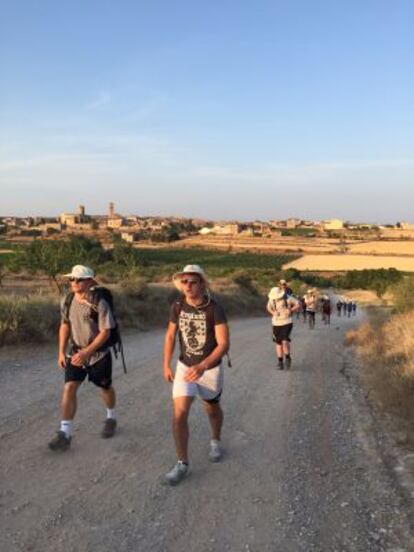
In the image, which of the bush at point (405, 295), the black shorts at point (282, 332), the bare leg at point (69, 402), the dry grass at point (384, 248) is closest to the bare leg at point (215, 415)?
the bare leg at point (69, 402)

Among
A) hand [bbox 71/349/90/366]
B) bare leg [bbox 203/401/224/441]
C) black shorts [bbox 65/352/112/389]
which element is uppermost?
hand [bbox 71/349/90/366]

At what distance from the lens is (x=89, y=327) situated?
Answer: 21.5ft

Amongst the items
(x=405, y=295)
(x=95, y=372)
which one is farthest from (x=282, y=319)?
(x=405, y=295)

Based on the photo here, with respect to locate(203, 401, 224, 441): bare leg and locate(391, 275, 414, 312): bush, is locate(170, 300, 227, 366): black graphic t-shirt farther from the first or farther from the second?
locate(391, 275, 414, 312): bush

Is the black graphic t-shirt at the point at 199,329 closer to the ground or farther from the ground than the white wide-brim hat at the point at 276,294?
farther from the ground

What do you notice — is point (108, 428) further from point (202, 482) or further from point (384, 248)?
point (384, 248)

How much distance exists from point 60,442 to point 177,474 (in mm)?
1441

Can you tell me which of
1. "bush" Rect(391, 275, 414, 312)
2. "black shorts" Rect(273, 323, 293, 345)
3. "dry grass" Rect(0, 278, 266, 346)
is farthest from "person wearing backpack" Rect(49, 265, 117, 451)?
"bush" Rect(391, 275, 414, 312)

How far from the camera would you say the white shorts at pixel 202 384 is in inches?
229

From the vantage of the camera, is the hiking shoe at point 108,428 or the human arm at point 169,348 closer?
the human arm at point 169,348

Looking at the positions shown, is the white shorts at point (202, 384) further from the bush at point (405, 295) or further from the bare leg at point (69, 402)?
the bush at point (405, 295)

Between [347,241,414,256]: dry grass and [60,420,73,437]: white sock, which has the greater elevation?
[60,420,73,437]: white sock

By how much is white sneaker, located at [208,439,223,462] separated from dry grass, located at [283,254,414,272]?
85942 mm

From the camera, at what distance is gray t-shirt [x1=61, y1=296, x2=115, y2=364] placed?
6.52 m
